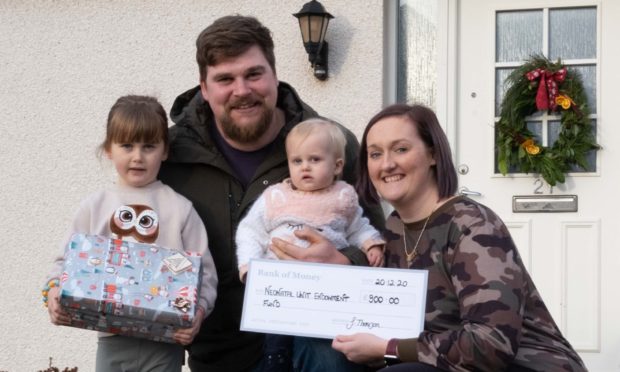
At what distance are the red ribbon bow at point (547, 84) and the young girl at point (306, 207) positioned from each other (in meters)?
2.60

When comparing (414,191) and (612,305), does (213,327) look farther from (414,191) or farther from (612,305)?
(612,305)

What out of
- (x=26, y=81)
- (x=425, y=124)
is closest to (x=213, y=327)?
(x=425, y=124)

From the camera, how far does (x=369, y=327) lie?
3.19 meters

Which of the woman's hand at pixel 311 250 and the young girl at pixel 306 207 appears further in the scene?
the young girl at pixel 306 207

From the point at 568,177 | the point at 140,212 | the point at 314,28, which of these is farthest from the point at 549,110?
the point at 140,212

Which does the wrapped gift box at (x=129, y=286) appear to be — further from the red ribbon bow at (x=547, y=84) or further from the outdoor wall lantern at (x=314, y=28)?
the red ribbon bow at (x=547, y=84)

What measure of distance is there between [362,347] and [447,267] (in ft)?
1.16

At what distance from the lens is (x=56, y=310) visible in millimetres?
3496

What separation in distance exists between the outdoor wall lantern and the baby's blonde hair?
2431mm

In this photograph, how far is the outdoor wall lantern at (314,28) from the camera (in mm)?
5965

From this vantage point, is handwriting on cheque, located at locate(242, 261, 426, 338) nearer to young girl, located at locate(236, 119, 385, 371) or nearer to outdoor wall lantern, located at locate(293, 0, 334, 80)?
young girl, located at locate(236, 119, 385, 371)

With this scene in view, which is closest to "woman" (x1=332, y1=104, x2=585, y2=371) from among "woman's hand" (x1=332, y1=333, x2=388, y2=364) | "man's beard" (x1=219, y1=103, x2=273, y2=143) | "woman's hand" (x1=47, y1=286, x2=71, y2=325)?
"woman's hand" (x1=332, y1=333, x2=388, y2=364)

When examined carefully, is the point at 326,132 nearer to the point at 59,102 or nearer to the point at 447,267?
the point at 447,267

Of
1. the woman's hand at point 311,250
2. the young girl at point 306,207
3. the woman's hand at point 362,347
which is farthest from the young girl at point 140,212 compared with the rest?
the woman's hand at point 362,347
